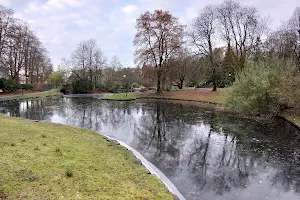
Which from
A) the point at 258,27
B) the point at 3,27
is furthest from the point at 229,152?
the point at 3,27

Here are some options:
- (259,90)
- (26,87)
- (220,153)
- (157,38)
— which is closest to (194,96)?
(157,38)

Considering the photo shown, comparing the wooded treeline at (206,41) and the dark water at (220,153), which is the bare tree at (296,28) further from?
the dark water at (220,153)

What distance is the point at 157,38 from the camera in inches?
1203

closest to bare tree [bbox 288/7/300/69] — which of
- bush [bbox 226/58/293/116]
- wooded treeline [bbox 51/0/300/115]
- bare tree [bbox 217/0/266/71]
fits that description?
wooded treeline [bbox 51/0/300/115]

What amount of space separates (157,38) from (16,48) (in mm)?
22584

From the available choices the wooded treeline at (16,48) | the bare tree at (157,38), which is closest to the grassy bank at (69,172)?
the bare tree at (157,38)

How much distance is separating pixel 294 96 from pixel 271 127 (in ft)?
7.52

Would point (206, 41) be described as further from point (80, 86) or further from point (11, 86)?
point (11, 86)

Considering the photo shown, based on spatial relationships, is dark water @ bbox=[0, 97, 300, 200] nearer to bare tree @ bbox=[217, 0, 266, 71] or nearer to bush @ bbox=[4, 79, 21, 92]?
bare tree @ bbox=[217, 0, 266, 71]

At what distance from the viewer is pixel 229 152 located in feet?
29.0

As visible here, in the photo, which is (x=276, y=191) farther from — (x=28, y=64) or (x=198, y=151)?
(x=28, y=64)

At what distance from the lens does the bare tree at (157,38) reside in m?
29.9

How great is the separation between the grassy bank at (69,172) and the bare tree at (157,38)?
78.1ft

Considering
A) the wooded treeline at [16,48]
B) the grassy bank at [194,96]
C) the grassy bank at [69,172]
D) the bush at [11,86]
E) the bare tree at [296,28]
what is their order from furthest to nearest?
the bush at [11,86], the wooded treeline at [16,48], the grassy bank at [194,96], the bare tree at [296,28], the grassy bank at [69,172]
